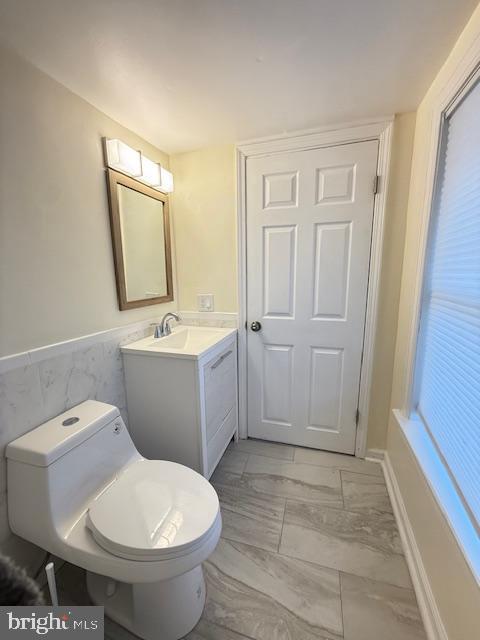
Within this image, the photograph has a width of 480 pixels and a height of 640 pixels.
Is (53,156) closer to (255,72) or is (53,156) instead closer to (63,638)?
(255,72)

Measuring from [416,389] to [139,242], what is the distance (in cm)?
181

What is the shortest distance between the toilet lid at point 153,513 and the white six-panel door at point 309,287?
102 centimetres

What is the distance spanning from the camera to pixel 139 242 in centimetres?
165

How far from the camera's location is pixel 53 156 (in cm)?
114

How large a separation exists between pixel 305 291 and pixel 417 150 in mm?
957

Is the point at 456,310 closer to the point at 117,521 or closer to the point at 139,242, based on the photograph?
the point at 117,521

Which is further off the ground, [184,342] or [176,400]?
[184,342]

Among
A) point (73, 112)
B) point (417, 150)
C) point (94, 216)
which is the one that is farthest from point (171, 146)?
point (417, 150)

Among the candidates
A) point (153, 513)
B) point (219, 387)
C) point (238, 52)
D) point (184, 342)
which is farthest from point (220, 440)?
point (238, 52)

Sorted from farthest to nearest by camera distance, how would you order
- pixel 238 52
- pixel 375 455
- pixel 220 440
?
pixel 375 455
pixel 220 440
pixel 238 52

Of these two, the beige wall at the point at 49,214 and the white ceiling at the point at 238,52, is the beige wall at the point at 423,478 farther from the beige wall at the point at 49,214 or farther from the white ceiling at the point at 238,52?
the beige wall at the point at 49,214

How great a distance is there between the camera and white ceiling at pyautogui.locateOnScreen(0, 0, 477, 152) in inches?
34.0

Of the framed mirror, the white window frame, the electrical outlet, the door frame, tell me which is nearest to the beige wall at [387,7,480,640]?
the white window frame

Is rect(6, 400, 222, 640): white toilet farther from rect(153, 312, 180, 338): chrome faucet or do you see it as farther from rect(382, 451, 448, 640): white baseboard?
rect(382, 451, 448, 640): white baseboard
